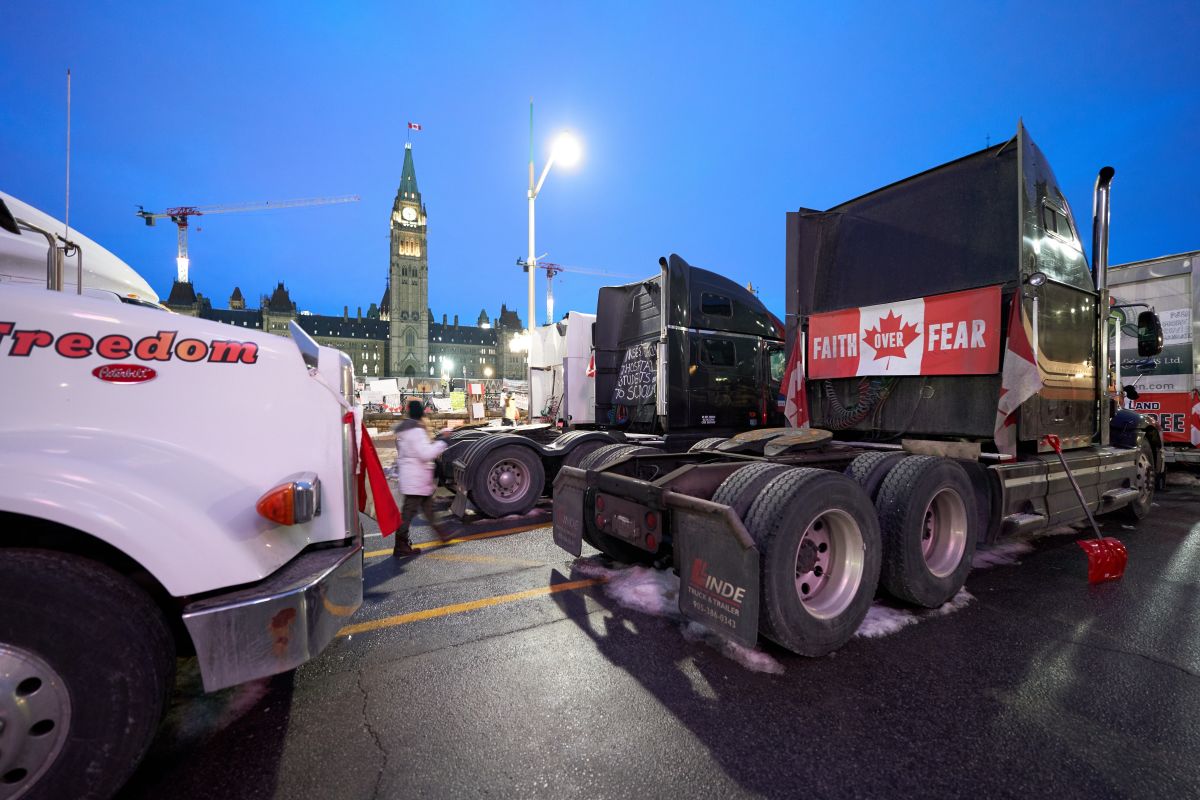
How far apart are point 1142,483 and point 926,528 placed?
4.84 m

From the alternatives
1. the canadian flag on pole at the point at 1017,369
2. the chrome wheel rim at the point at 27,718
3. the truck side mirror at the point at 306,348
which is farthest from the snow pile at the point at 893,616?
the chrome wheel rim at the point at 27,718

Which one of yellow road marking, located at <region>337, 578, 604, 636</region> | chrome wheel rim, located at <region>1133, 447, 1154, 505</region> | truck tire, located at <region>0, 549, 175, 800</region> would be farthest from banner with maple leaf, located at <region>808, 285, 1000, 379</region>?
truck tire, located at <region>0, 549, 175, 800</region>

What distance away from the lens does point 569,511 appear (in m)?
4.09

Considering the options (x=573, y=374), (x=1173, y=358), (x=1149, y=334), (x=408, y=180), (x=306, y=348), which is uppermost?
(x=408, y=180)

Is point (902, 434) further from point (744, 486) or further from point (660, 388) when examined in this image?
point (744, 486)

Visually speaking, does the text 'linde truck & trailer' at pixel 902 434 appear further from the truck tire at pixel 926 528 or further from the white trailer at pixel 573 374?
the white trailer at pixel 573 374

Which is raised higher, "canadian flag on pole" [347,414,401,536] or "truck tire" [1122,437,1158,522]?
"canadian flag on pole" [347,414,401,536]

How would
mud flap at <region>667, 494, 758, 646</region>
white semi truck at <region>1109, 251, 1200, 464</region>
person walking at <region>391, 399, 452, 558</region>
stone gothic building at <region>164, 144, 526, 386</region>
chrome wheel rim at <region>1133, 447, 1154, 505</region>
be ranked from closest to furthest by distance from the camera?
mud flap at <region>667, 494, 758, 646</region> < person walking at <region>391, 399, 452, 558</region> < chrome wheel rim at <region>1133, 447, 1154, 505</region> < white semi truck at <region>1109, 251, 1200, 464</region> < stone gothic building at <region>164, 144, 526, 386</region>

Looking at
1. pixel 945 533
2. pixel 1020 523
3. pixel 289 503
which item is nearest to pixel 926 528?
pixel 945 533

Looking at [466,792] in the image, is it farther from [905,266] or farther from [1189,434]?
[1189,434]

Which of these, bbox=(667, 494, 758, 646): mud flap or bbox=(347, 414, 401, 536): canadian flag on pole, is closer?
bbox=(667, 494, 758, 646): mud flap

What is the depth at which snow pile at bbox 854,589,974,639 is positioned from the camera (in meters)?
3.46

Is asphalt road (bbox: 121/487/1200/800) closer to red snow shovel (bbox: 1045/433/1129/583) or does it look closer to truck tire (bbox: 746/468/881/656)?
truck tire (bbox: 746/468/881/656)

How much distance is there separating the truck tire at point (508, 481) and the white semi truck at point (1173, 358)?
937cm
